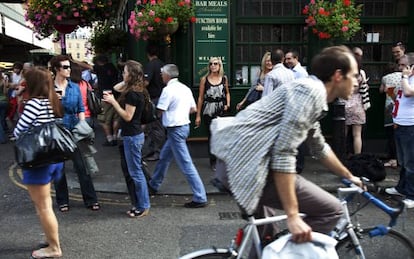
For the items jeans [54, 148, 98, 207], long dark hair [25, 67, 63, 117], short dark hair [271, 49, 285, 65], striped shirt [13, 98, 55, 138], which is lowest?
jeans [54, 148, 98, 207]

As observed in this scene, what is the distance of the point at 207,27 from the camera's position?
7.93 m

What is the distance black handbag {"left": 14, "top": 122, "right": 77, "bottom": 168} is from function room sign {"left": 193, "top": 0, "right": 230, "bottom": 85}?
4246 mm

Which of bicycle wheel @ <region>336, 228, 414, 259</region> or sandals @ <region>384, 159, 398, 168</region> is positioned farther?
sandals @ <region>384, 159, 398, 168</region>

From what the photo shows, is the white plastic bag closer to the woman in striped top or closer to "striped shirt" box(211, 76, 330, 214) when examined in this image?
"striped shirt" box(211, 76, 330, 214)

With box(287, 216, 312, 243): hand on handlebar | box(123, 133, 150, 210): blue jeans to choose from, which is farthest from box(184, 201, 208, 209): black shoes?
box(287, 216, 312, 243): hand on handlebar

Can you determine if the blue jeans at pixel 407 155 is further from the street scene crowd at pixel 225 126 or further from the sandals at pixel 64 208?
the sandals at pixel 64 208

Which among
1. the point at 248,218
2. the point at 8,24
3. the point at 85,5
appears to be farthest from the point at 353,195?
the point at 8,24

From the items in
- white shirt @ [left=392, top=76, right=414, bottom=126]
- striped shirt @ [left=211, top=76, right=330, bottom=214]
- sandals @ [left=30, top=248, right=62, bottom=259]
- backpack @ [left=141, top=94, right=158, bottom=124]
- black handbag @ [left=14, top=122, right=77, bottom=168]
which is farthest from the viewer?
white shirt @ [left=392, top=76, right=414, bottom=126]

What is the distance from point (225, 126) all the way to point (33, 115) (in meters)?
2.04

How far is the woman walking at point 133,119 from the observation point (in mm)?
5012

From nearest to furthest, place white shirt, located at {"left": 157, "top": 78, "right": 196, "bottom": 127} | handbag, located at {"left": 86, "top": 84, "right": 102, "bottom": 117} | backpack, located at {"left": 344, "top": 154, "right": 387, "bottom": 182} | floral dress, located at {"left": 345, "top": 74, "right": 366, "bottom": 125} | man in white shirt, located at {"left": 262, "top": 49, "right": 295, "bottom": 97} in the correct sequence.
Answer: backpack, located at {"left": 344, "top": 154, "right": 387, "bottom": 182} → white shirt, located at {"left": 157, "top": 78, "right": 196, "bottom": 127} → man in white shirt, located at {"left": 262, "top": 49, "right": 295, "bottom": 97} → handbag, located at {"left": 86, "top": 84, "right": 102, "bottom": 117} → floral dress, located at {"left": 345, "top": 74, "right": 366, "bottom": 125}

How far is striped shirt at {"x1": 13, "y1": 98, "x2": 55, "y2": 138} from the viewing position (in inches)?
156

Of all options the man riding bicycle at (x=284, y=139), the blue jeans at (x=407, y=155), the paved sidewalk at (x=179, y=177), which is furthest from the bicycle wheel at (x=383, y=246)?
the paved sidewalk at (x=179, y=177)

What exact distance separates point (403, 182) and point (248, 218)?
4021 millimetres
